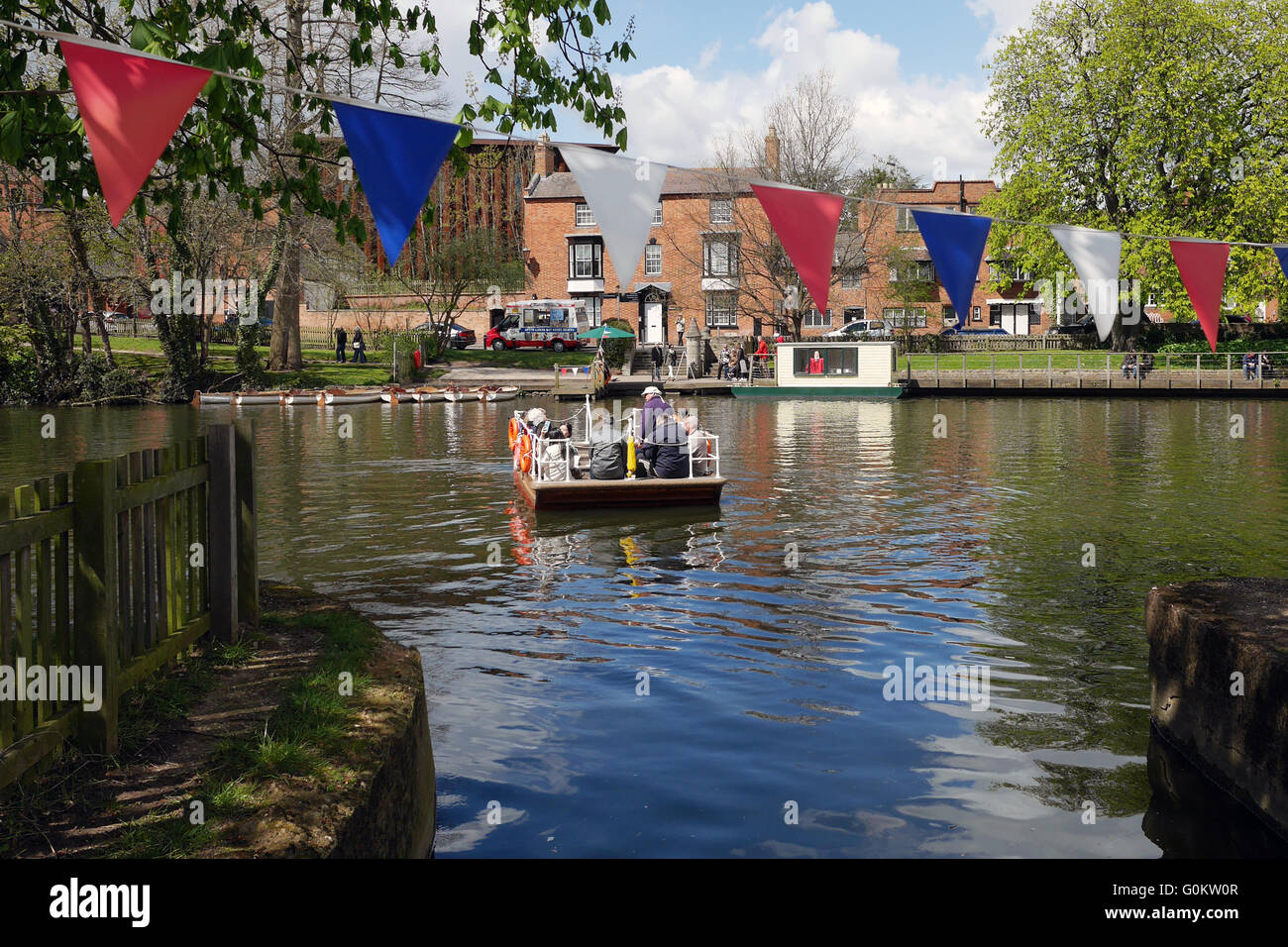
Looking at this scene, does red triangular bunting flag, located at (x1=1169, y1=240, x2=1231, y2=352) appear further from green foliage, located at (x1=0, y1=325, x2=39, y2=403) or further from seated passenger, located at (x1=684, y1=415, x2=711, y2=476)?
green foliage, located at (x1=0, y1=325, x2=39, y2=403)

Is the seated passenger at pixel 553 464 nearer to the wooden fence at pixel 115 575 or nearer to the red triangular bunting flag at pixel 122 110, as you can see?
the wooden fence at pixel 115 575

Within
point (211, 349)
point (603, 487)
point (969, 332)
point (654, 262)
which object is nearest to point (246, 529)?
point (603, 487)

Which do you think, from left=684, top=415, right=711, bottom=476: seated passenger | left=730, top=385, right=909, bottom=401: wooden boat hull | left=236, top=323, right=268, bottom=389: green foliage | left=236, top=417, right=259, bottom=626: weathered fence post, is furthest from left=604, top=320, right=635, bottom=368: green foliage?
left=236, top=417, right=259, bottom=626: weathered fence post

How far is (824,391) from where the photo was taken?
51.9 m

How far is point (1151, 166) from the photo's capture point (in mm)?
53156

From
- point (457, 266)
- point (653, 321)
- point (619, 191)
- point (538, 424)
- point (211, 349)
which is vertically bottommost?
point (538, 424)

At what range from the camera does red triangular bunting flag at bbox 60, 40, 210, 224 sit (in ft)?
22.8

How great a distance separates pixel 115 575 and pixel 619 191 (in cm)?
519

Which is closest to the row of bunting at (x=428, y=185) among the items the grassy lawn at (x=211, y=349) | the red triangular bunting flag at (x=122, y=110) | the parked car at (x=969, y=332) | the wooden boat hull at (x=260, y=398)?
the red triangular bunting flag at (x=122, y=110)

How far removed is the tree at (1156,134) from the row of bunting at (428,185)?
1654 inches

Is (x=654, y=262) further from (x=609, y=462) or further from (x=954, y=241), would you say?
(x=954, y=241)

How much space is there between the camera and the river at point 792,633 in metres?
7.01

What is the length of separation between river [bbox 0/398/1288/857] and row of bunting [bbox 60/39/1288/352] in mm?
3134

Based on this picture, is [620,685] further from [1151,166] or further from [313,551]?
[1151,166]
